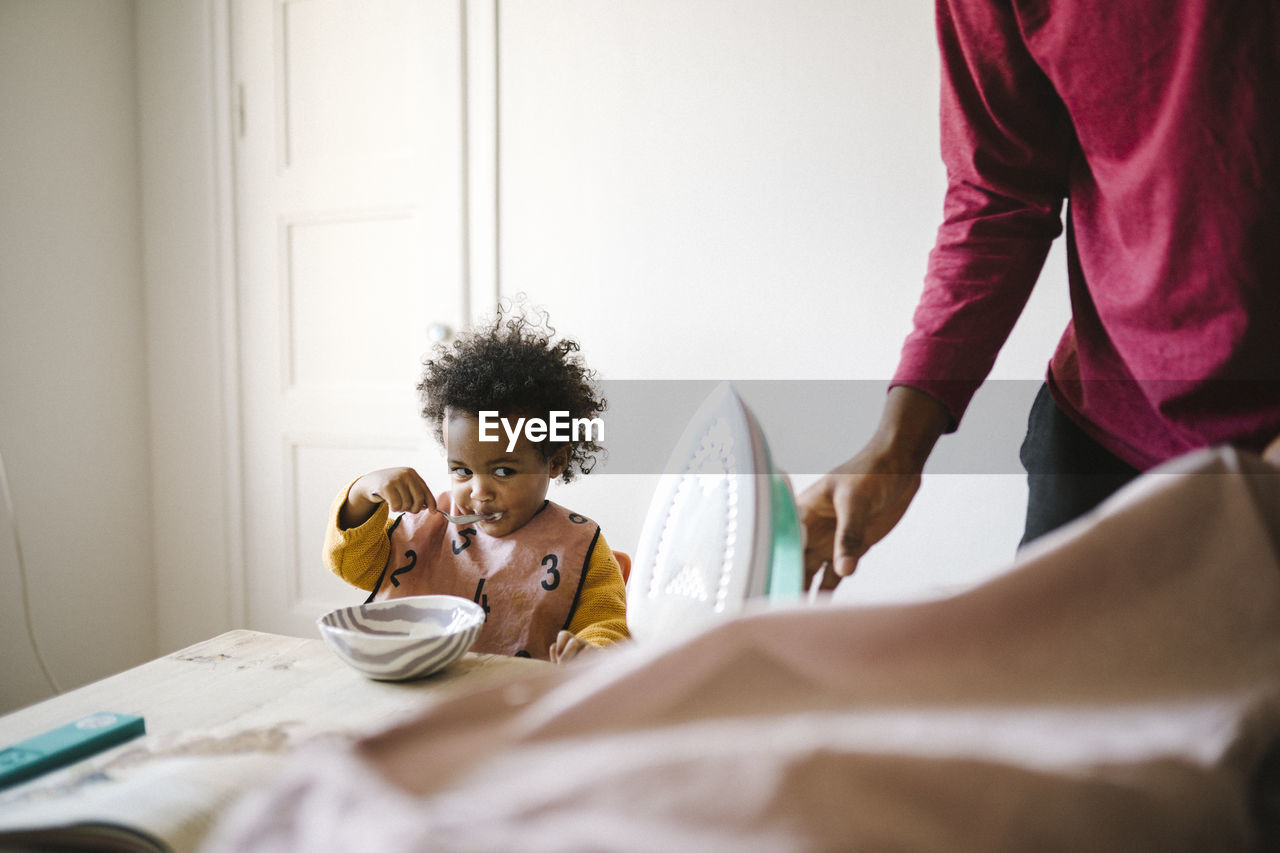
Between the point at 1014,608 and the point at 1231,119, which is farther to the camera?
the point at 1231,119

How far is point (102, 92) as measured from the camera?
221 cm

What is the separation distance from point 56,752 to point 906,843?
60 cm

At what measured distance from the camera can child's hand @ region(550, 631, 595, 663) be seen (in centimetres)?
93

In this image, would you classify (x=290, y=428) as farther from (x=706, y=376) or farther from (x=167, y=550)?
(x=706, y=376)

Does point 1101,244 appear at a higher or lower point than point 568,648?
higher

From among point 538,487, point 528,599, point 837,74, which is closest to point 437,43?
point 837,74

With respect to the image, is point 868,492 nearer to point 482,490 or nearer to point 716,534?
point 716,534

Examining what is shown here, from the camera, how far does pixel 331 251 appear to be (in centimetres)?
216

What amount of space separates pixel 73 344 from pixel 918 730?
251cm

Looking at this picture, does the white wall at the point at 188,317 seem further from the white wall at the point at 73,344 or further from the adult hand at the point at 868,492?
the adult hand at the point at 868,492

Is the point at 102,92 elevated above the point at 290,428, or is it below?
above

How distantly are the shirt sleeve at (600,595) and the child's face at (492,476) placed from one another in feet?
0.47

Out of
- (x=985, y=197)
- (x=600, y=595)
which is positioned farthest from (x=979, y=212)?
(x=600, y=595)

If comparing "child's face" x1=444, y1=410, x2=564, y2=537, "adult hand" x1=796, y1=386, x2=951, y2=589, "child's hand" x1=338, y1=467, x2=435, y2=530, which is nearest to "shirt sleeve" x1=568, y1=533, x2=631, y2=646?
"child's face" x1=444, y1=410, x2=564, y2=537
